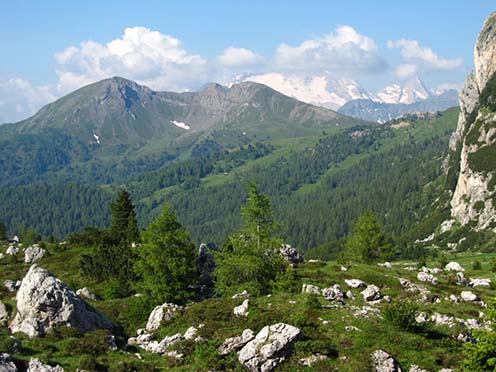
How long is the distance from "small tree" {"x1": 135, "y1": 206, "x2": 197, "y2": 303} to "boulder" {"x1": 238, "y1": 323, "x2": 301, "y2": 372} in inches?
813

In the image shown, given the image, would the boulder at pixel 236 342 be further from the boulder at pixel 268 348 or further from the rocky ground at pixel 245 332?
the boulder at pixel 268 348

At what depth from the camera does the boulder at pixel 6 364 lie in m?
26.0

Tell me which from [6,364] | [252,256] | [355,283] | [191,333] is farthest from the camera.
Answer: [252,256]

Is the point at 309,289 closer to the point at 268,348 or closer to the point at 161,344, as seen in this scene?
the point at 161,344

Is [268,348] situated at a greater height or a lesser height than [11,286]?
greater

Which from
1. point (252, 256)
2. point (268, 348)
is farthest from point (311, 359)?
point (252, 256)

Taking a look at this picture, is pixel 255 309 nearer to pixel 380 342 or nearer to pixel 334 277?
pixel 380 342

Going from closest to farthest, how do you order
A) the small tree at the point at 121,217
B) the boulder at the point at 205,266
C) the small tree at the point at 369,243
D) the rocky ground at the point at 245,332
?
the rocky ground at the point at 245,332 → the boulder at the point at 205,266 → the small tree at the point at 369,243 → the small tree at the point at 121,217

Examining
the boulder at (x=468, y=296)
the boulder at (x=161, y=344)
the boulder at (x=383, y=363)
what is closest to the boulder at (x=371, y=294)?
the boulder at (x=468, y=296)

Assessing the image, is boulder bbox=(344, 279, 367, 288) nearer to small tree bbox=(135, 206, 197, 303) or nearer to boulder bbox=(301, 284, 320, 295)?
boulder bbox=(301, 284, 320, 295)

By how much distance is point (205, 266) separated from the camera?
6297 centimetres

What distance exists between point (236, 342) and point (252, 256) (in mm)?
21069

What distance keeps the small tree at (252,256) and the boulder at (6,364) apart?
2676 centimetres

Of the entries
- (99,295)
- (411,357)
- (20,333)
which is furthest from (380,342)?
(99,295)
